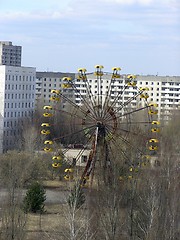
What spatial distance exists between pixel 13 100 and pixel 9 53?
19547mm

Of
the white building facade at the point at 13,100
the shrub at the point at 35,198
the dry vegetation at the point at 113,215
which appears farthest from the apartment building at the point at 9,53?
the dry vegetation at the point at 113,215

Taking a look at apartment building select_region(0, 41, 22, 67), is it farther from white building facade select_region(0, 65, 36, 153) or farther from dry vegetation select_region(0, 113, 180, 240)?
dry vegetation select_region(0, 113, 180, 240)

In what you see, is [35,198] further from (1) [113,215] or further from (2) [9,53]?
(2) [9,53]

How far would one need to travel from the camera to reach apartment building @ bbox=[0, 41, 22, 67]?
52.6 meters

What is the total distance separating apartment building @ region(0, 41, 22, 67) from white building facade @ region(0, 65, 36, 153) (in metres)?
14.5

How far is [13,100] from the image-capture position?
35312 millimetres

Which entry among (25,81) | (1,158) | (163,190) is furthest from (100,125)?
(25,81)

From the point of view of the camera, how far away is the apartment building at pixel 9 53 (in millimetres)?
52569

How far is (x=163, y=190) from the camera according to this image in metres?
15.6

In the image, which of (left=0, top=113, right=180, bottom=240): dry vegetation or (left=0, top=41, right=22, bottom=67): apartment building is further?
(left=0, top=41, right=22, bottom=67): apartment building

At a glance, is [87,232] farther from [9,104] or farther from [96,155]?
[9,104]

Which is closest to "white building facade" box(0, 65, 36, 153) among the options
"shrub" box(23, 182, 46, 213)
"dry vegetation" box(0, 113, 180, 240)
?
"shrub" box(23, 182, 46, 213)

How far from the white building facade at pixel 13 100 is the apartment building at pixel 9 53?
14.5m

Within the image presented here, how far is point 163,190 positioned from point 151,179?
912 millimetres
